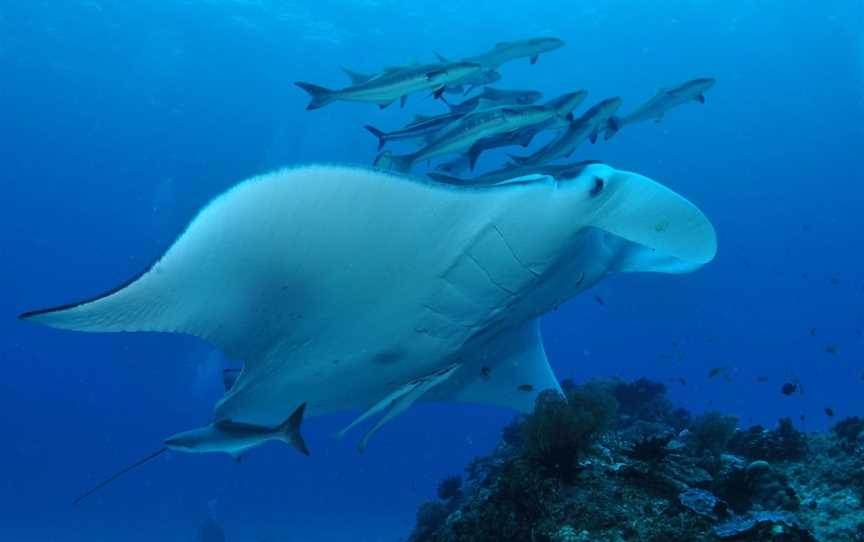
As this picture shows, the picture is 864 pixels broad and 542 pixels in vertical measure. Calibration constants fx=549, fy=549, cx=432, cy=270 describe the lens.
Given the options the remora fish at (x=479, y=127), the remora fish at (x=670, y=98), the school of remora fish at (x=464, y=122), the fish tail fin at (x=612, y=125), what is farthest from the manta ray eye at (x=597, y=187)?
the remora fish at (x=670, y=98)

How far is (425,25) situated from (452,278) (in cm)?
2913

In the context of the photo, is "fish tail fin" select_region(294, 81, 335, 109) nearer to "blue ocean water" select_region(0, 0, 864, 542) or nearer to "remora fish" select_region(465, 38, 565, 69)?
"remora fish" select_region(465, 38, 565, 69)

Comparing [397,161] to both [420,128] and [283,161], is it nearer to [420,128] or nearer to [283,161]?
[420,128]

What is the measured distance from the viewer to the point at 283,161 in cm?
2072

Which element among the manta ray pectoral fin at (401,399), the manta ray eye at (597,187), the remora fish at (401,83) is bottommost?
the manta ray pectoral fin at (401,399)

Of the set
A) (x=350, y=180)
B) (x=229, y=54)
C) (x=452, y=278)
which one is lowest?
(x=452, y=278)

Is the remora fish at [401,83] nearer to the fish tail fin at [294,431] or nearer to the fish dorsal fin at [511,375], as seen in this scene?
the fish dorsal fin at [511,375]

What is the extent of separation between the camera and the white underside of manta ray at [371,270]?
7.82 feet

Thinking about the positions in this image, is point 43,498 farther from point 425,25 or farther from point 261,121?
point 425,25

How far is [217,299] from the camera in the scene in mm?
2693

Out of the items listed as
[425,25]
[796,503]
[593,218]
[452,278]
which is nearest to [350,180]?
[452,278]

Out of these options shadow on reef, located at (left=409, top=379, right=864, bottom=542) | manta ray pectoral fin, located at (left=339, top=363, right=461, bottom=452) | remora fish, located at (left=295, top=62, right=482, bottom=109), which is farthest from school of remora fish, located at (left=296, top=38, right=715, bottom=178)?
shadow on reef, located at (left=409, top=379, right=864, bottom=542)

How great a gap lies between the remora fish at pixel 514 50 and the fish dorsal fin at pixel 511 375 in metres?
4.33

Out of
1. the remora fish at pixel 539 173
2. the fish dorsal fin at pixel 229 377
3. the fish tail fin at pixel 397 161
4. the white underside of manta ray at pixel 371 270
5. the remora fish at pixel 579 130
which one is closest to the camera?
the white underside of manta ray at pixel 371 270
